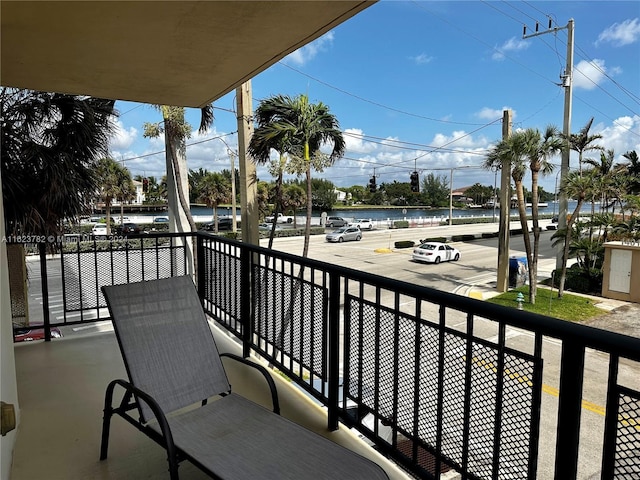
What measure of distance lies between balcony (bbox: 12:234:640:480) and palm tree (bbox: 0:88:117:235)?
225 centimetres

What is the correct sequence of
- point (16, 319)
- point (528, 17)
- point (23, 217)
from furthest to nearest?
point (528, 17) < point (23, 217) < point (16, 319)

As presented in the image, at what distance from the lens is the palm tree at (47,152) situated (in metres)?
4.91

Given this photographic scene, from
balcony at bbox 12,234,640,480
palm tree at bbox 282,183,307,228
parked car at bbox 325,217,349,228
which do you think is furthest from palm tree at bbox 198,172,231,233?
balcony at bbox 12,234,640,480

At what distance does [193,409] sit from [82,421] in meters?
0.67

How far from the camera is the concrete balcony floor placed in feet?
5.93

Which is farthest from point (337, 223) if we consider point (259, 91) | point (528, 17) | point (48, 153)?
point (48, 153)

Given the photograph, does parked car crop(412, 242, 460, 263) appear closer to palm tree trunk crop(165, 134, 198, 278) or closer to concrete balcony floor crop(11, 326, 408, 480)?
palm tree trunk crop(165, 134, 198, 278)

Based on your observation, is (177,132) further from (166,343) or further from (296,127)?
(166,343)

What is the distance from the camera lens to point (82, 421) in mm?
2201

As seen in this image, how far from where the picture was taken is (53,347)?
3.24m

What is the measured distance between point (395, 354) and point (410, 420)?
0.85ft

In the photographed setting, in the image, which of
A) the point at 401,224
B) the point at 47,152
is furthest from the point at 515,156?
the point at 401,224

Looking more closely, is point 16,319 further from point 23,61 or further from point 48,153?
point 23,61

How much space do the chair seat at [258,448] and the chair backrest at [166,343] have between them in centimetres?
20
